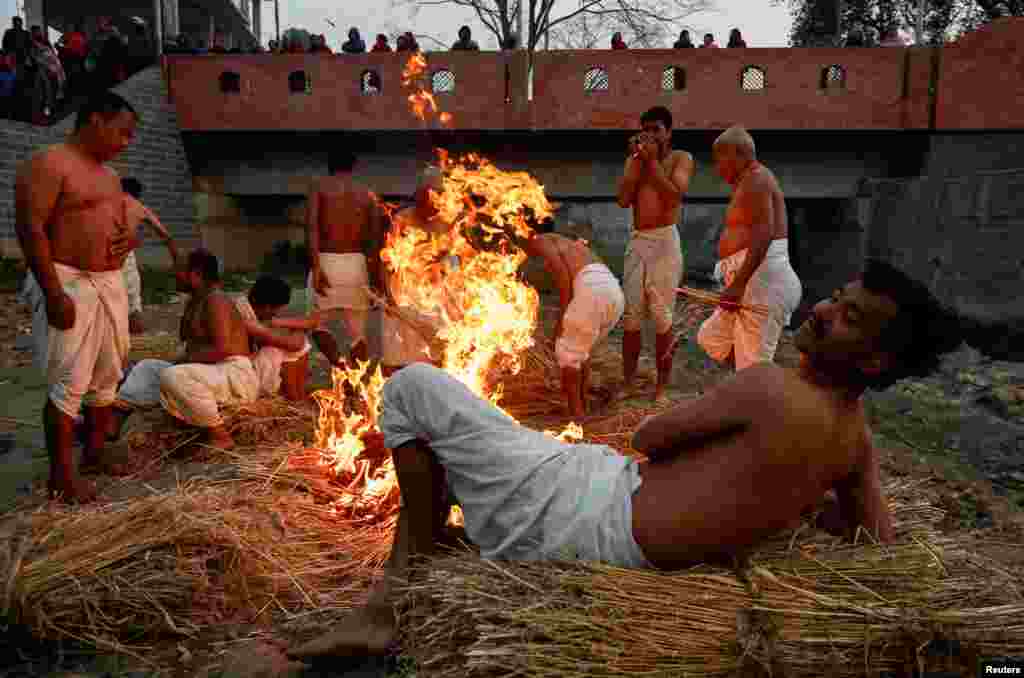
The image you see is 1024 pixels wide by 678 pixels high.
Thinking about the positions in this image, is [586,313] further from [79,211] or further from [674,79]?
[674,79]

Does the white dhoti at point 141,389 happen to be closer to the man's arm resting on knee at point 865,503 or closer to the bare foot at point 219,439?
the bare foot at point 219,439

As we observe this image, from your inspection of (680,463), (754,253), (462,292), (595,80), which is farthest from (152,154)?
(680,463)

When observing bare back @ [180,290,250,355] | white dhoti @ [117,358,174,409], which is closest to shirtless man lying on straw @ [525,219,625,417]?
bare back @ [180,290,250,355]

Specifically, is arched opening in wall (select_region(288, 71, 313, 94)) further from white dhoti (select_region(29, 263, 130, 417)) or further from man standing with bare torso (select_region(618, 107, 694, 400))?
white dhoti (select_region(29, 263, 130, 417))

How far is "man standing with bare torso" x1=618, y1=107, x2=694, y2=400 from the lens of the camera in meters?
6.55

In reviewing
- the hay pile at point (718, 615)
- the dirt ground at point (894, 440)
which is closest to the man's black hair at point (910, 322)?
the hay pile at point (718, 615)

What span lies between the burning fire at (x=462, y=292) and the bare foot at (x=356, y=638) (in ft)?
5.35

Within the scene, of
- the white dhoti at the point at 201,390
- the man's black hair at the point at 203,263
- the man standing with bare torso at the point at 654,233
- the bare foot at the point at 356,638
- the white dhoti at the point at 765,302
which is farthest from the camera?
the man standing with bare torso at the point at 654,233

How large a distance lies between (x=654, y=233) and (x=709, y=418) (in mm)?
4695

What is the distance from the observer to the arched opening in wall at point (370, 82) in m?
15.3

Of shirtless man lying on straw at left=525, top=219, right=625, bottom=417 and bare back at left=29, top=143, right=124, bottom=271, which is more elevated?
bare back at left=29, top=143, right=124, bottom=271

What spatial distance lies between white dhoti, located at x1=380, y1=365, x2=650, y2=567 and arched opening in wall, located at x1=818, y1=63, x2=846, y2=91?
14637 mm

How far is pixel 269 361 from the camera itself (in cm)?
593

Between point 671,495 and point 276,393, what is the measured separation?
14.5 ft
